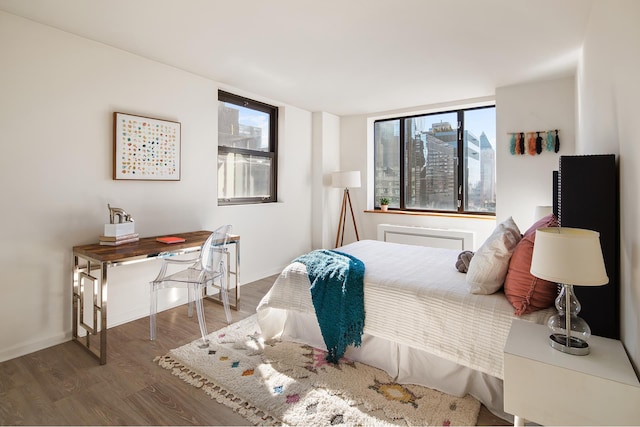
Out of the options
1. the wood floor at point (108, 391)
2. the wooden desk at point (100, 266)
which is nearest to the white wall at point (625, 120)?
the wood floor at point (108, 391)

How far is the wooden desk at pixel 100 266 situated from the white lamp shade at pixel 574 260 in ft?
8.66

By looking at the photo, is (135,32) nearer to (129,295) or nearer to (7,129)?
(7,129)

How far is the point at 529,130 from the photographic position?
3898 millimetres

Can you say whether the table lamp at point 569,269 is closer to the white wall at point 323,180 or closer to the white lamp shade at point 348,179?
the white lamp shade at point 348,179

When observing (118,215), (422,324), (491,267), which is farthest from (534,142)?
(118,215)

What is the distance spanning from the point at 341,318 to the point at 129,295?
2.13 meters

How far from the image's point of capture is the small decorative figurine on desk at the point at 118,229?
2.74m

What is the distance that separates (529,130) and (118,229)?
4486mm

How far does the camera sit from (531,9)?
7.70 feet

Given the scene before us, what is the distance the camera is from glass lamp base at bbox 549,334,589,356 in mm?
1325

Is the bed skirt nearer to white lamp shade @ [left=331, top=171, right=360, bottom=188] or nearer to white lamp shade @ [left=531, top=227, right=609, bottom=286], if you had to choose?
white lamp shade @ [left=531, top=227, right=609, bottom=286]

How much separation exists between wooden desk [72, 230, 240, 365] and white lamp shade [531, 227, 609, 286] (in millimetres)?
2639

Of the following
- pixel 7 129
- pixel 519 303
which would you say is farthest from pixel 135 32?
pixel 519 303

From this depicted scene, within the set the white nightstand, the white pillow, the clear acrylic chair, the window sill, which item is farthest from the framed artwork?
the white nightstand
